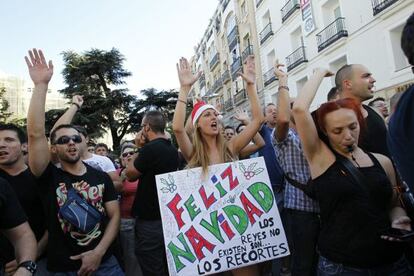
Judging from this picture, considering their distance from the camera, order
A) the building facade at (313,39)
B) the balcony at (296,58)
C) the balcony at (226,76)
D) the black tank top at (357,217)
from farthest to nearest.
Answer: the balcony at (226,76)
the balcony at (296,58)
the building facade at (313,39)
the black tank top at (357,217)

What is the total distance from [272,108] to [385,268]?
9.77 ft

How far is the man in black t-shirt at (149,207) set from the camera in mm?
3098

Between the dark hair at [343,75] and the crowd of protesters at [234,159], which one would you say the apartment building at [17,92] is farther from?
the dark hair at [343,75]

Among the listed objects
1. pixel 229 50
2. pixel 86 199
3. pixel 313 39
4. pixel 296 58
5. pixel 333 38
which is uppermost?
pixel 229 50

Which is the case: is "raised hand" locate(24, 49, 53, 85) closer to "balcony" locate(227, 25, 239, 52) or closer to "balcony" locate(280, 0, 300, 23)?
"balcony" locate(280, 0, 300, 23)

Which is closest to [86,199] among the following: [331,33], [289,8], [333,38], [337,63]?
[333,38]

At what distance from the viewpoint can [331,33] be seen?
15.2 m

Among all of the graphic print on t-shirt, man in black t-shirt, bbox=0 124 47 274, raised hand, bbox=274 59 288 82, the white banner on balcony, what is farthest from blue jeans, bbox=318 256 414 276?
the white banner on balcony

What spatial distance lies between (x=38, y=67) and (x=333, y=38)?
1446 cm

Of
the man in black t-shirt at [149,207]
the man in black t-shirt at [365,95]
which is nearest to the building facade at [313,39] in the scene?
the man in black t-shirt at [149,207]

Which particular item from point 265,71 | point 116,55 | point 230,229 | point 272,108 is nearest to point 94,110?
point 116,55

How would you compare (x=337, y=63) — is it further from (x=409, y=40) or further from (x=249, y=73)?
(x=409, y=40)

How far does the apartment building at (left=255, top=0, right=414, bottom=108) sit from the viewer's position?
12.0 metres

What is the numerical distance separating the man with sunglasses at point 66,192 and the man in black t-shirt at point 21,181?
12cm
